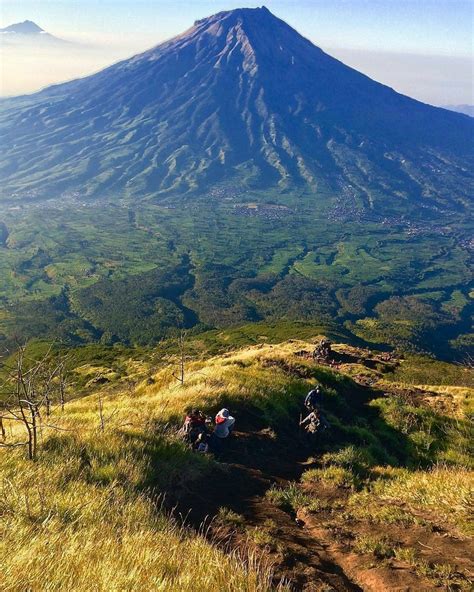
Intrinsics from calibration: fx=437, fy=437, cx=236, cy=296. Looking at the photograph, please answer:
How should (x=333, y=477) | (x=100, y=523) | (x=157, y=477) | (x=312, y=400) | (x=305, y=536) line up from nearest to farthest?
(x=100, y=523) → (x=305, y=536) → (x=157, y=477) → (x=333, y=477) → (x=312, y=400)

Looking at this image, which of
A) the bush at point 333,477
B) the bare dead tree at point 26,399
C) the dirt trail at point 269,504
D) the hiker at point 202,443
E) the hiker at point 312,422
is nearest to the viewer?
the dirt trail at point 269,504

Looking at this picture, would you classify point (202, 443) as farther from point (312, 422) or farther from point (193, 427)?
point (312, 422)

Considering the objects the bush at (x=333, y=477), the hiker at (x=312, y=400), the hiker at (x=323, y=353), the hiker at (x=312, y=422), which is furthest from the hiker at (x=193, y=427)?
the hiker at (x=323, y=353)

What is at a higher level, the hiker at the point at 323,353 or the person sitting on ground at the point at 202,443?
the person sitting on ground at the point at 202,443

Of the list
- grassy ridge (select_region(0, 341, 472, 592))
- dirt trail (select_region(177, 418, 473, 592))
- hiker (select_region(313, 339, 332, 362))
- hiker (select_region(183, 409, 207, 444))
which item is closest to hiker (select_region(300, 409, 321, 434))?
grassy ridge (select_region(0, 341, 472, 592))

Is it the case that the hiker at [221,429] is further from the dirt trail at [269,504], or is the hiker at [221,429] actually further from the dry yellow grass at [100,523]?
the dry yellow grass at [100,523]

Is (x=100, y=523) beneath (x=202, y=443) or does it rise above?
above

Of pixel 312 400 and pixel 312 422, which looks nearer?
pixel 312 422

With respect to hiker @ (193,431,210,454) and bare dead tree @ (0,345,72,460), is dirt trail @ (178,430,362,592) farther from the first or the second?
bare dead tree @ (0,345,72,460)

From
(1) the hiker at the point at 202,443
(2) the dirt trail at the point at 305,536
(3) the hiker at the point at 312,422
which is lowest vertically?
(3) the hiker at the point at 312,422

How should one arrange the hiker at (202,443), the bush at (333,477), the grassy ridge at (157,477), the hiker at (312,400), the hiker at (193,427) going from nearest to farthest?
the grassy ridge at (157,477) → the bush at (333,477) → the hiker at (202,443) → the hiker at (193,427) → the hiker at (312,400)

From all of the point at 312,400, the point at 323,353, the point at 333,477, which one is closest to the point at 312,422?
the point at 312,400

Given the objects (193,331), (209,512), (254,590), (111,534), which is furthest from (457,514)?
(193,331)
